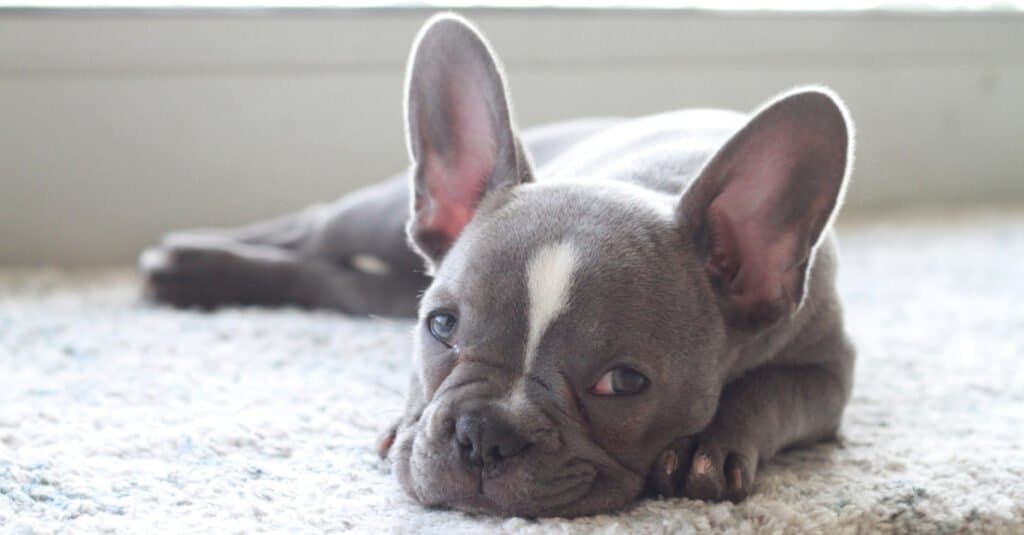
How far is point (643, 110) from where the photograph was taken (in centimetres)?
445

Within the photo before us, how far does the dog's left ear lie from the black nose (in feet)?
1.53

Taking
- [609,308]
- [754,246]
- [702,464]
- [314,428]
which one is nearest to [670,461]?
[702,464]

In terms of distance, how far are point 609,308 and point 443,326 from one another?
11.6 inches

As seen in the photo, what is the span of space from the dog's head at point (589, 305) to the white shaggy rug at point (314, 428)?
0.09 metres

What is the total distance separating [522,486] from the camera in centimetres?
164

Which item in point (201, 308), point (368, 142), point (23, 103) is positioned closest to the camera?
point (201, 308)

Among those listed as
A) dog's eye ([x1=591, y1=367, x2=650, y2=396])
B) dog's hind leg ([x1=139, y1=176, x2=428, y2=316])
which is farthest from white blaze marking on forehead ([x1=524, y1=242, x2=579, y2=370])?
dog's hind leg ([x1=139, y1=176, x2=428, y2=316])

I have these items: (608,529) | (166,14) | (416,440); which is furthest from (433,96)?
(166,14)

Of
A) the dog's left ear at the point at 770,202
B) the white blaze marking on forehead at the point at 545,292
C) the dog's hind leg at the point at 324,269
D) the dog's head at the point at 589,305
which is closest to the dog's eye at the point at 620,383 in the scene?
the dog's head at the point at 589,305

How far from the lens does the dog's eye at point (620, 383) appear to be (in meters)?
1.73

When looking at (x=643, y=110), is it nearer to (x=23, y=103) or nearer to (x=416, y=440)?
(x=23, y=103)

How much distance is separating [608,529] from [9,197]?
2.80m

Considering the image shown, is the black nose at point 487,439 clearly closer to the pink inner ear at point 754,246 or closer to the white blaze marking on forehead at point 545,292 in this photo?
the white blaze marking on forehead at point 545,292

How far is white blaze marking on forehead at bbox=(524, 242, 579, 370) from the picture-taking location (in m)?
1.72
